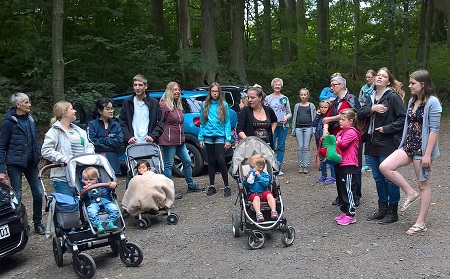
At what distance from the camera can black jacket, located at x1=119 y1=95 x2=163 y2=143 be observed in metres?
7.64

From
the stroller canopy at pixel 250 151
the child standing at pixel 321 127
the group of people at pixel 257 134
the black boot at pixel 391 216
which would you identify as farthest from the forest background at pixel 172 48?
the black boot at pixel 391 216

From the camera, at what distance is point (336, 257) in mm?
5207

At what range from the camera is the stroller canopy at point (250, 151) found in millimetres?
6516

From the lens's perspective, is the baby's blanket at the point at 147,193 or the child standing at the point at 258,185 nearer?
the child standing at the point at 258,185

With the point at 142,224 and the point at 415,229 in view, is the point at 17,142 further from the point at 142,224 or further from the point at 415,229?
the point at 415,229

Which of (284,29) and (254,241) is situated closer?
(254,241)

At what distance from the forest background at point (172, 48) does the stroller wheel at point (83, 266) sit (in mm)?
7192

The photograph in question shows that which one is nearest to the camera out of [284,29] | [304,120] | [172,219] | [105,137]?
[172,219]

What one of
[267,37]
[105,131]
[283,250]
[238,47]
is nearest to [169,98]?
[105,131]

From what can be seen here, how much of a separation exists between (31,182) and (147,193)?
1.71m

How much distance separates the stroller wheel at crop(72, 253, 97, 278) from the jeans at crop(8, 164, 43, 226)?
190 cm

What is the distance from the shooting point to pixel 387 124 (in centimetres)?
618

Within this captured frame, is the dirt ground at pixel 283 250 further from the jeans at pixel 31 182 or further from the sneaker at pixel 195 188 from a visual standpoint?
the sneaker at pixel 195 188

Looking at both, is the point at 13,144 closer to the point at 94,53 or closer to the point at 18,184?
the point at 18,184
